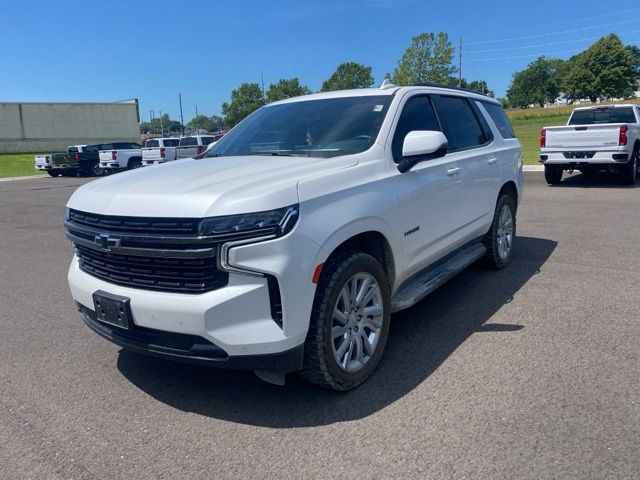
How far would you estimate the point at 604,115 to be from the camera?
14539 millimetres

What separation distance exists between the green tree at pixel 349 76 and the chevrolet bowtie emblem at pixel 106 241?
103 metres

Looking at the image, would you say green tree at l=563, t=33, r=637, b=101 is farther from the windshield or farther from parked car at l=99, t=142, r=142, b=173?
the windshield

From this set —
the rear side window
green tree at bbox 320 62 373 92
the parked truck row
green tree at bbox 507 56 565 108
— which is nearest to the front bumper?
the rear side window

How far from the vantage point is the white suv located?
115 inches

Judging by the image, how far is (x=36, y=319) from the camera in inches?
205

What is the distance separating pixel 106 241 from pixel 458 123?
3.52 metres

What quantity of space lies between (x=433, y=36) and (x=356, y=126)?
263 ft

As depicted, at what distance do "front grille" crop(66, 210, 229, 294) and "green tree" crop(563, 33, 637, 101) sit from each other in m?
93.3

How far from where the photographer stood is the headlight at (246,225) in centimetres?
288

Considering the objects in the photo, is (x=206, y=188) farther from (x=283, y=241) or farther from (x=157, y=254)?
(x=283, y=241)

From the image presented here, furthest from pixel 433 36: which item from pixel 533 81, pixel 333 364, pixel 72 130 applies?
pixel 333 364

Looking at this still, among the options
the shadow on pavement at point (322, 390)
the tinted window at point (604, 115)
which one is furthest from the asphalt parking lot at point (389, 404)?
the tinted window at point (604, 115)

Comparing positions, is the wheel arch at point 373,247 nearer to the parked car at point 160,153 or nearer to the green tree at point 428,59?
the parked car at point 160,153

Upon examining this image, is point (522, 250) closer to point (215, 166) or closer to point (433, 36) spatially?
point (215, 166)
